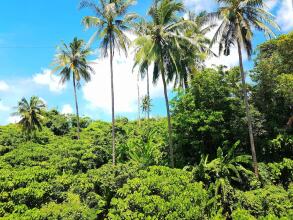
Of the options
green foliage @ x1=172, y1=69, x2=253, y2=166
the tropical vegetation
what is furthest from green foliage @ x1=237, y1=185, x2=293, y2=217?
green foliage @ x1=172, y1=69, x2=253, y2=166

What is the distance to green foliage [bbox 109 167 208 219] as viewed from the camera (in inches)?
626

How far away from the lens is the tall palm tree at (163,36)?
2175 centimetres

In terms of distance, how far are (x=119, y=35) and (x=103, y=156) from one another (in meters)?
12.5

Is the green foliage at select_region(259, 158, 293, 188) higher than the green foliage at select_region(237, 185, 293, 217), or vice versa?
the green foliage at select_region(259, 158, 293, 188)

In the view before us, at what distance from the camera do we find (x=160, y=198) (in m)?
16.6

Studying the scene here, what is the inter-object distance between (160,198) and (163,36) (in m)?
11.0

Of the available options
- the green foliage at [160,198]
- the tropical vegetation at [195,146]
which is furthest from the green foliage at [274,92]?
the green foliage at [160,198]

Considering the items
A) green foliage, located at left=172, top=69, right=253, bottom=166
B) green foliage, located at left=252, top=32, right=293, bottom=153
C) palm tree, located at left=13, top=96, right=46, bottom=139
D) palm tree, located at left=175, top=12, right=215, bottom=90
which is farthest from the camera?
palm tree, located at left=13, top=96, right=46, bottom=139

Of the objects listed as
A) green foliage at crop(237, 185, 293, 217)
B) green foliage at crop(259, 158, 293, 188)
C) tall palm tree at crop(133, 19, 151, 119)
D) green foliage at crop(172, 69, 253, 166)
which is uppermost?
tall palm tree at crop(133, 19, 151, 119)

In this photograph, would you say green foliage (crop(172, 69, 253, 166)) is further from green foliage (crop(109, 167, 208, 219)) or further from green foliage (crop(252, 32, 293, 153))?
green foliage (crop(109, 167, 208, 219))

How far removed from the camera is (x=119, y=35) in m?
25.6

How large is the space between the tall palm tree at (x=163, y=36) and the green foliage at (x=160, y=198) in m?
3.40

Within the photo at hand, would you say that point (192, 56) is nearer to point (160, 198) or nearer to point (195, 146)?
point (195, 146)

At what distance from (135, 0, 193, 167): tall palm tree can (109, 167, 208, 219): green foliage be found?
134 inches
